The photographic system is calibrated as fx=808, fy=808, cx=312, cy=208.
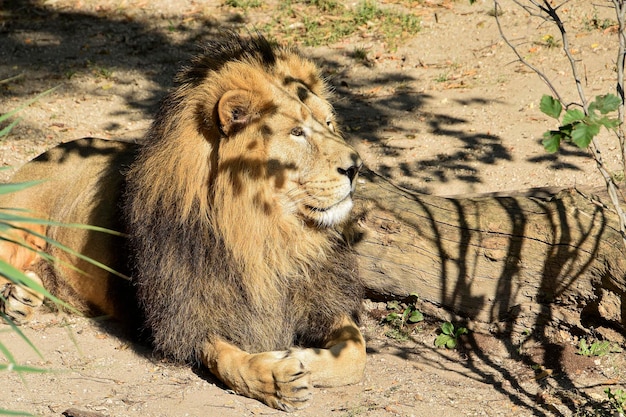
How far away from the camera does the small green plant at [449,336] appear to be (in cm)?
460

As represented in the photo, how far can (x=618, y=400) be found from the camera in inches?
138

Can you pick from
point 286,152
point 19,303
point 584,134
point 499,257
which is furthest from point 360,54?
point 584,134

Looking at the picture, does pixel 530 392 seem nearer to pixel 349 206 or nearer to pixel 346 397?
pixel 346 397

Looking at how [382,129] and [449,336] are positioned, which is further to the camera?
[382,129]

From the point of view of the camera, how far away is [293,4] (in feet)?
32.1

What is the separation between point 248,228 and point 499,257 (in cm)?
148

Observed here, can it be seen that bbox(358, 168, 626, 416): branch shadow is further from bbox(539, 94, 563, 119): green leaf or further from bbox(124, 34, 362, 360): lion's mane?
bbox(539, 94, 563, 119): green leaf

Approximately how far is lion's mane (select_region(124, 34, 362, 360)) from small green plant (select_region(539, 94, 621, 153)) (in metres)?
1.43

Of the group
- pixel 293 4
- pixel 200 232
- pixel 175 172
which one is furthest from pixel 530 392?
pixel 293 4

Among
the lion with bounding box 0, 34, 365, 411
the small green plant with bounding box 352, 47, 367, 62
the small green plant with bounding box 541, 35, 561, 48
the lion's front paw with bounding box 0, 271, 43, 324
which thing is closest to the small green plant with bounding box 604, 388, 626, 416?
the lion with bounding box 0, 34, 365, 411

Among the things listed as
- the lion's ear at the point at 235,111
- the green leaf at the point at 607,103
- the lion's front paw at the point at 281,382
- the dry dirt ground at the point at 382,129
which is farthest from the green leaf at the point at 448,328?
the green leaf at the point at 607,103

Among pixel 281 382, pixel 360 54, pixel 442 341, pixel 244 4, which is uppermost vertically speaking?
pixel 244 4

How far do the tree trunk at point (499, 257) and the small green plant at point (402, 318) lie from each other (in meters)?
0.06

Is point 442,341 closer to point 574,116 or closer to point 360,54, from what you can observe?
point 574,116
